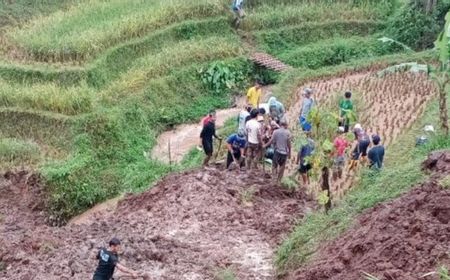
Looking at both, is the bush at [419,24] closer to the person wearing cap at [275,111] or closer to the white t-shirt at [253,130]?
the person wearing cap at [275,111]

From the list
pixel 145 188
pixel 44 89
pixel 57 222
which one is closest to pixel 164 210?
pixel 145 188

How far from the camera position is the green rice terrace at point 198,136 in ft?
32.1

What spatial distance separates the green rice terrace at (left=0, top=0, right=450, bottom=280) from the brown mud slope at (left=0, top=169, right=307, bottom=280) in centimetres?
3

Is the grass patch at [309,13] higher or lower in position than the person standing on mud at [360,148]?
lower

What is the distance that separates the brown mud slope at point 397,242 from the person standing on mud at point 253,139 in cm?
357

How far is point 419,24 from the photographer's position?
21297 millimetres

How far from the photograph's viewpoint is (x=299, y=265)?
953cm

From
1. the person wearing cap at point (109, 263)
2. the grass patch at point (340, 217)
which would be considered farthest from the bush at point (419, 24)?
the person wearing cap at point (109, 263)

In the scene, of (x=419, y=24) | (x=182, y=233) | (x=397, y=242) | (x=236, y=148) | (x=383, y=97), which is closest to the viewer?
(x=397, y=242)

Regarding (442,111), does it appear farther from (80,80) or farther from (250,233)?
(80,80)

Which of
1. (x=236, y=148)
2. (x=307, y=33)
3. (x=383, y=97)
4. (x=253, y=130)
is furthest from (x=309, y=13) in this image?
(x=253, y=130)

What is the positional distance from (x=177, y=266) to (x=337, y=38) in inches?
532

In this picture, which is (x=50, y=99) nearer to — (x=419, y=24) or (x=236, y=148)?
(x=236, y=148)

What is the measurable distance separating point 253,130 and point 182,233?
7.76ft
